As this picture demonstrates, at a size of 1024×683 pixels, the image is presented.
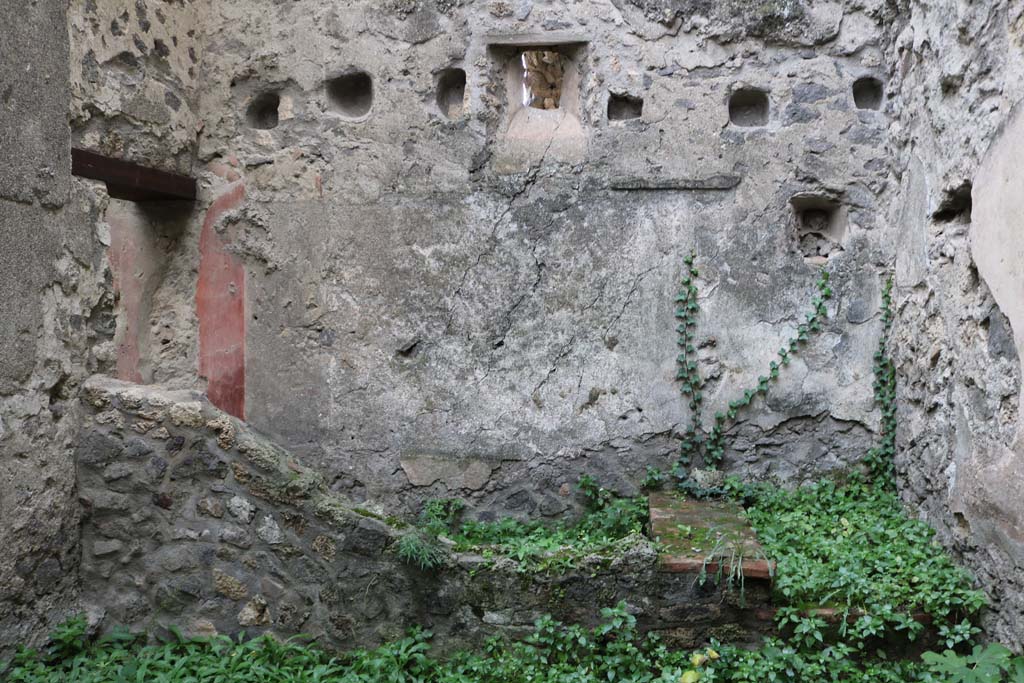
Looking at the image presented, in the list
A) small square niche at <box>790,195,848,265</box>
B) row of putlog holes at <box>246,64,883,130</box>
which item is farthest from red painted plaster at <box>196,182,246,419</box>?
small square niche at <box>790,195,848,265</box>

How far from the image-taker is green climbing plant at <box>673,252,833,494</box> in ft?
15.0

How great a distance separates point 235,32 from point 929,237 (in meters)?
3.92

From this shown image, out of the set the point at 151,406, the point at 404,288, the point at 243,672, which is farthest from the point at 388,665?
the point at 404,288

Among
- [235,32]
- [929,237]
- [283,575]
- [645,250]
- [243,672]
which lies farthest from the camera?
[235,32]

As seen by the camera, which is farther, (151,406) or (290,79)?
(290,79)

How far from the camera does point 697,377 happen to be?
181 inches

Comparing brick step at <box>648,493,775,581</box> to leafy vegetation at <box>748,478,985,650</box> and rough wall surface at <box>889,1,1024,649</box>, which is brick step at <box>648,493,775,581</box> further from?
rough wall surface at <box>889,1,1024,649</box>

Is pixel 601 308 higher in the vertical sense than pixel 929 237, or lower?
lower

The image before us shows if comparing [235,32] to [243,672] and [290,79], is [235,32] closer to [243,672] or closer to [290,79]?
[290,79]

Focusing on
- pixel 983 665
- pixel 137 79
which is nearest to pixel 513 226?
pixel 137 79

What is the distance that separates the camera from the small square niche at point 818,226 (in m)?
4.59

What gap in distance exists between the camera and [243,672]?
11.2 feet

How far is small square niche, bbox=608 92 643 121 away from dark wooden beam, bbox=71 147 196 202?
2442 millimetres

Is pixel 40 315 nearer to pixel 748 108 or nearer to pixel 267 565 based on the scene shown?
pixel 267 565
